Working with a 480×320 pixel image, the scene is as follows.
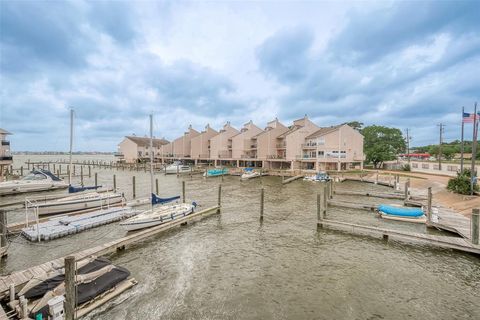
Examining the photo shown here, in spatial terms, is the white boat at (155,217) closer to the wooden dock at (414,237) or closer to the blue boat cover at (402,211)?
the wooden dock at (414,237)

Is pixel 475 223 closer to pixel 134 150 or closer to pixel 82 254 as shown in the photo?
pixel 82 254

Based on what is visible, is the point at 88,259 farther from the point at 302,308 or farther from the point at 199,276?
the point at 302,308

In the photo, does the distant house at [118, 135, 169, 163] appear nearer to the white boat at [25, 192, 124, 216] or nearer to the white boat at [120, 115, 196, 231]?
the white boat at [25, 192, 124, 216]

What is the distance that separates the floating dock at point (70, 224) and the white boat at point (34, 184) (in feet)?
70.6

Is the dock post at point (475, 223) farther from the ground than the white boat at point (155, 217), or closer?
farther from the ground

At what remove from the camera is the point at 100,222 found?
61.8ft

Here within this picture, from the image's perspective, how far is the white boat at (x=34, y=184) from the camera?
3292 cm

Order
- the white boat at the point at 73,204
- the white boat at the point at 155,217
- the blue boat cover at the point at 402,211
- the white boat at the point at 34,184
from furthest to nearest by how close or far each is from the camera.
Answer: the white boat at the point at 34,184, the white boat at the point at 73,204, the blue boat cover at the point at 402,211, the white boat at the point at 155,217

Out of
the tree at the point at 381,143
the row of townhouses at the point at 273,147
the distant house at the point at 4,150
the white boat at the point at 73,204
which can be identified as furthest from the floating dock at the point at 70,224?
the tree at the point at 381,143

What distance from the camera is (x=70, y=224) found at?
58.1 ft

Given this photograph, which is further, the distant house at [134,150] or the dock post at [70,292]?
the distant house at [134,150]

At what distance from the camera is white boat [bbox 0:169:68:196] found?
3292 centimetres

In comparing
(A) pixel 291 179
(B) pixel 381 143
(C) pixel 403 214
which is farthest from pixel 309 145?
(C) pixel 403 214

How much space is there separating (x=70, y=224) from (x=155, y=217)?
6.43 meters
